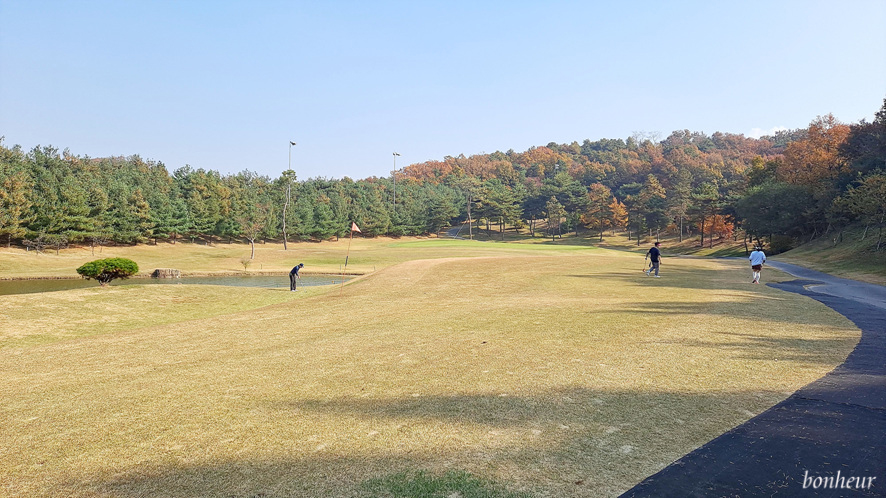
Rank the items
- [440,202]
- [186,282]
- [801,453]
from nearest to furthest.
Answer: [801,453] → [186,282] → [440,202]

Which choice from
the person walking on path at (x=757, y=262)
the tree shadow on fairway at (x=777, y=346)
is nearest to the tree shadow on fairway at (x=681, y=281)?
the person walking on path at (x=757, y=262)

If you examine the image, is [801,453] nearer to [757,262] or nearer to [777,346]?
[777,346]

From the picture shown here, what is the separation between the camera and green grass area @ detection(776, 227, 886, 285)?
30391mm

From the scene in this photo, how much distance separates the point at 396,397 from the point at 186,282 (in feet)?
115

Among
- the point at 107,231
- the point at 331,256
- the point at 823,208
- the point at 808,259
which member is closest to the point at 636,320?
the point at 808,259

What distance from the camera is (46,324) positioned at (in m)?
15.4

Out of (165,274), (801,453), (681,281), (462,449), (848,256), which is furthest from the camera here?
(848,256)

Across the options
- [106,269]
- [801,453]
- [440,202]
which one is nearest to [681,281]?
[801,453]

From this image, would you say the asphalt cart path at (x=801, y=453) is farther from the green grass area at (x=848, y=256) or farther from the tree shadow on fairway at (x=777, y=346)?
the green grass area at (x=848, y=256)

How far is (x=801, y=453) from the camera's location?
4.93 metres

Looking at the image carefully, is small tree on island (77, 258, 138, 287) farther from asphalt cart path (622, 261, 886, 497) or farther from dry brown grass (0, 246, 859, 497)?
asphalt cart path (622, 261, 886, 497)

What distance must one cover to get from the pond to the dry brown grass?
826 inches

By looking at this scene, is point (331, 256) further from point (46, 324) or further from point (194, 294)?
point (46, 324)

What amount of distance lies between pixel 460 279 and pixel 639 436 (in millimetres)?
21779
